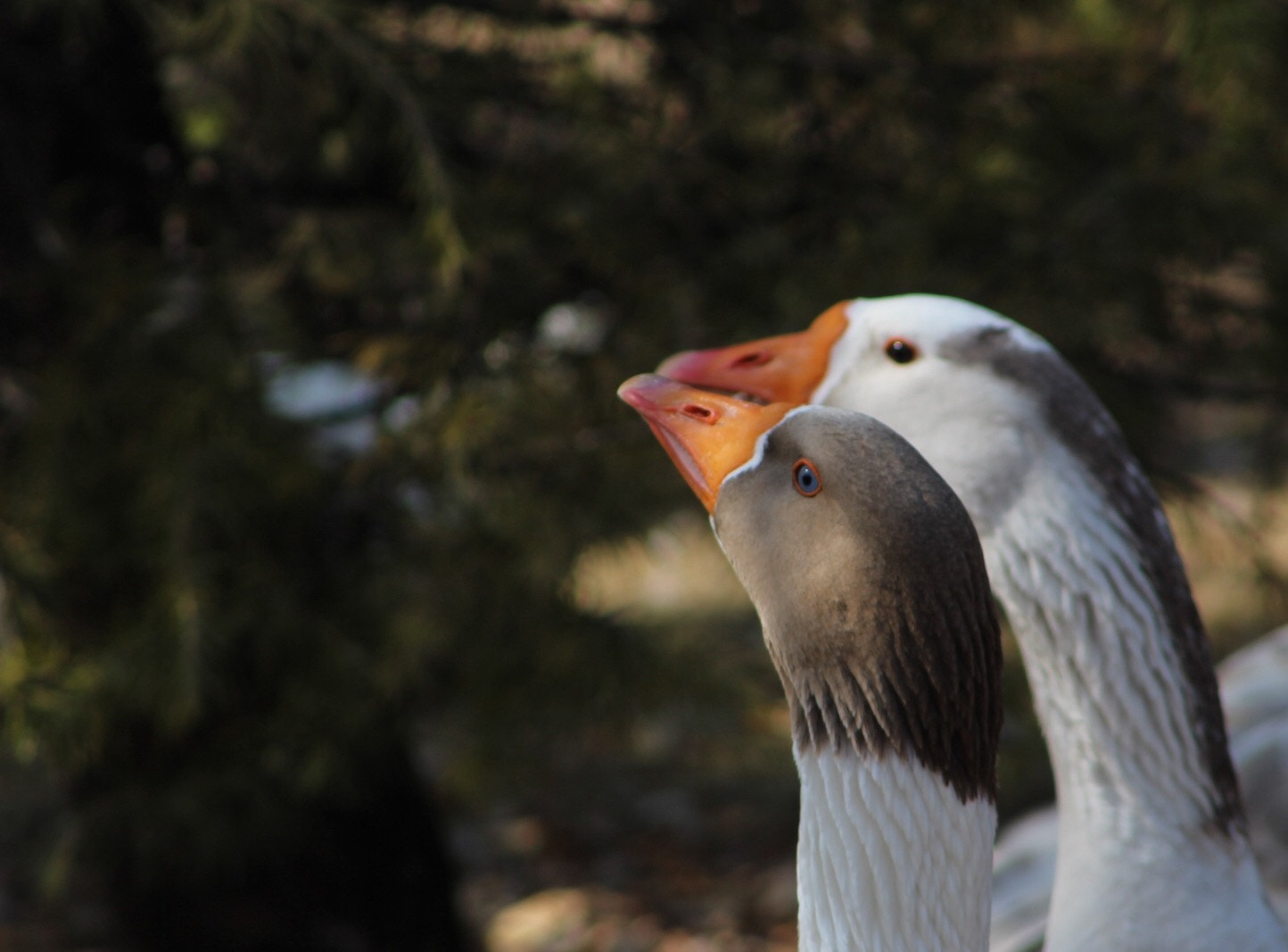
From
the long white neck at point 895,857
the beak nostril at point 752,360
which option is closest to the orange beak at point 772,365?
the beak nostril at point 752,360

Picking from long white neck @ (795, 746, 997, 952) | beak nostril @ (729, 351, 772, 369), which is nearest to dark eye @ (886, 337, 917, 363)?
beak nostril @ (729, 351, 772, 369)

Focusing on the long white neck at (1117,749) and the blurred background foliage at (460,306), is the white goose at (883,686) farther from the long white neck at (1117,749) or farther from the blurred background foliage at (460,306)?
the blurred background foliage at (460,306)

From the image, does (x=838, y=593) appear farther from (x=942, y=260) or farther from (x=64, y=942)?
(x=64, y=942)

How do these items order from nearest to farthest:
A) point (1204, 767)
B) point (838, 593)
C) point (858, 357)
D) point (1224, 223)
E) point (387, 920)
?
point (838, 593), point (1204, 767), point (858, 357), point (1224, 223), point (387, 920)

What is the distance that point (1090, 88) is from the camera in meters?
2.68

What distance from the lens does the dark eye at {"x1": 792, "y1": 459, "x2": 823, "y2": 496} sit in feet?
4.65

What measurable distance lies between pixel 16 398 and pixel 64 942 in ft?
7.92

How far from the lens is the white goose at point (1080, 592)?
6.04 ft

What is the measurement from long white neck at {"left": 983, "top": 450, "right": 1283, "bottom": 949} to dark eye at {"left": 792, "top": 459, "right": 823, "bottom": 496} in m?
0.69

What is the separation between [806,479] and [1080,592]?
2.43 feet

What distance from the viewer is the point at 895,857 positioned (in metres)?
1.37

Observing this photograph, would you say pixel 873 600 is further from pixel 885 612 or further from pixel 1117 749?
pixel 1117 749

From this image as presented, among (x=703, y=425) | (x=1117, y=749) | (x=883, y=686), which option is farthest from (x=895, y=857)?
(x=1117, y=749)

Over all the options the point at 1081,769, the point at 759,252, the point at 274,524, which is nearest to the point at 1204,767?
the point at 1081,769
